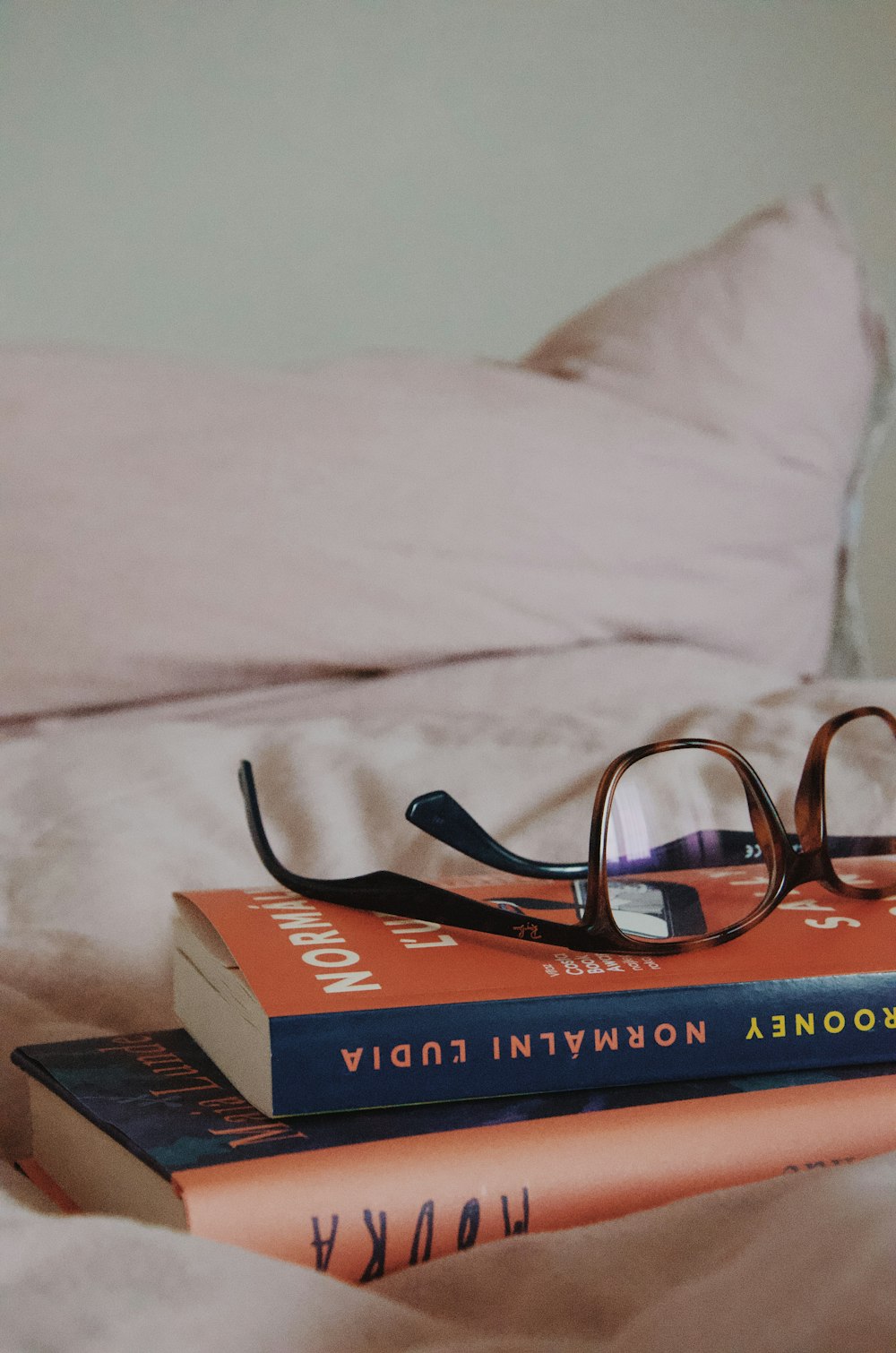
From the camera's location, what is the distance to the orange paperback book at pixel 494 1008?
252 millimetres

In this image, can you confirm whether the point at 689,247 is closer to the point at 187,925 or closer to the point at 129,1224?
the point at 187,925

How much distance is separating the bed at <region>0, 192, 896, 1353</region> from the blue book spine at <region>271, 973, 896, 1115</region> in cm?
4

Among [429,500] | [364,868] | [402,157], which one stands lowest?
[364,868]

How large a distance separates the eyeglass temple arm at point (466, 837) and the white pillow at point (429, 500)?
0.38 meters

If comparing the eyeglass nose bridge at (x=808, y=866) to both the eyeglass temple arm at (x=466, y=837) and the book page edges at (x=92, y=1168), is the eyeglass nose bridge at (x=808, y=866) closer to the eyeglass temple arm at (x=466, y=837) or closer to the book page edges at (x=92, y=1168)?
the eyeglass temple arm at (x=466, y=837)

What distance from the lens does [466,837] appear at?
0.40 metres

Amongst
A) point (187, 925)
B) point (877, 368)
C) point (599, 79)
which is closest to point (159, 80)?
point (599, 79)

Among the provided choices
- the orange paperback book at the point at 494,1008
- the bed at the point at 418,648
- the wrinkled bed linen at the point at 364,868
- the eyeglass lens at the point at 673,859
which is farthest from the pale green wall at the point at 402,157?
the orange paperback book at the point at 494,1008

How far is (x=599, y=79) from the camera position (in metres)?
1.48

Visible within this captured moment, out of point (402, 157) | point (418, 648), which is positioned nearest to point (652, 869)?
point (418, 648)

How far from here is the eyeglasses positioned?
1.00ft

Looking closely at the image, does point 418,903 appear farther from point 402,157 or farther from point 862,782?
point 402,157

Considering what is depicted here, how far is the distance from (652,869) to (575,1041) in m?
0.13

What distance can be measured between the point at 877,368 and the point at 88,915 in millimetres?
911
